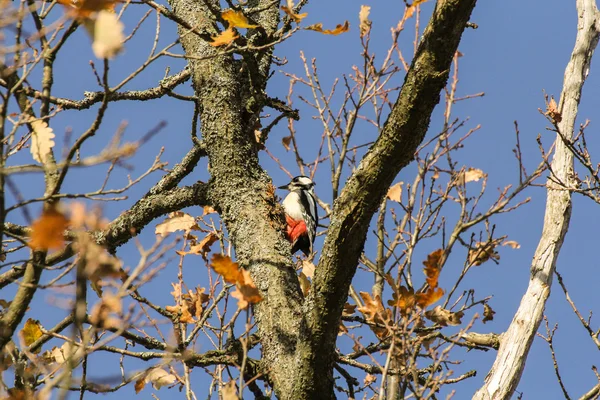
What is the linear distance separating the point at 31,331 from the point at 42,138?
136 centimetres

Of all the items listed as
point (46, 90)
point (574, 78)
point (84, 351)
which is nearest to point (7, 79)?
point (46, 90)

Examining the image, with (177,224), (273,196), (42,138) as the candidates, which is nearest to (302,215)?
(177,224)

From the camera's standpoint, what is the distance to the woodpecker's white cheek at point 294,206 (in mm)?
7254

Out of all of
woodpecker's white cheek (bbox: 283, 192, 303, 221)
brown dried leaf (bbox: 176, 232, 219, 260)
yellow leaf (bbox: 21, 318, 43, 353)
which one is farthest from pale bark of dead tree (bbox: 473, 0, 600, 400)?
yellow leaf (bbox: 21, 318, 43, 353)

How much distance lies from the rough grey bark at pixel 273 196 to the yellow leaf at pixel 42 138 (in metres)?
0.69

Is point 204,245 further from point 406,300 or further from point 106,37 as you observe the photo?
point 106,37

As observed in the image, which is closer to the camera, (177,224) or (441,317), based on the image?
(441,317)

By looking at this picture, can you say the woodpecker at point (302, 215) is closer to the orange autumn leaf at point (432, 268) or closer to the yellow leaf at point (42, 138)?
the orange autumn leaf at point (432, 268)

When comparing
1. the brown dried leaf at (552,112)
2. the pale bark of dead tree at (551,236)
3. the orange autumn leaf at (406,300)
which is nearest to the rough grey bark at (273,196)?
the orange autumn leaf at (406,300)

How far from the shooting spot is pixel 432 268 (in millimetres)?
3307

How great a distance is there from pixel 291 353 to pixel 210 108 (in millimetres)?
1744

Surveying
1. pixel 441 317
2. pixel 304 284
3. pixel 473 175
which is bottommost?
pixel 441 317

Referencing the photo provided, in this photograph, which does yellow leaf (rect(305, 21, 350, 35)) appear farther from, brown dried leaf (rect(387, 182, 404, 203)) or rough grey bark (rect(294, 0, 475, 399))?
brown dried leaf (rect(387, 182, 404, 203))

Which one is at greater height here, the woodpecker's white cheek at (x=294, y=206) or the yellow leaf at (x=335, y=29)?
the woodpecker's white cheek at (x=294, y=206)
